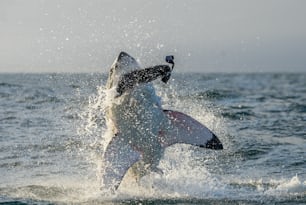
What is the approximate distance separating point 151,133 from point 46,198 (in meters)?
2.01

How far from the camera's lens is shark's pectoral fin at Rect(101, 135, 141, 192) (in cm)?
999

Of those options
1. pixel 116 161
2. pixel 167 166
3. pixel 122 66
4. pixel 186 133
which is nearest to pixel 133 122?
pixel 116 161

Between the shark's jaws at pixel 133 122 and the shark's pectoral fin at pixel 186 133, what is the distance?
0.06 ft

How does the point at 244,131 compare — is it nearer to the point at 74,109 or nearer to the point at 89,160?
the point at 89,160

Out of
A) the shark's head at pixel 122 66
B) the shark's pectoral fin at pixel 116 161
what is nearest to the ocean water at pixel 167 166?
the shark's pectoral fin at pixel 116 161

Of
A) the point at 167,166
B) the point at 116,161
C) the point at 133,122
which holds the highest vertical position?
the point at 133,122

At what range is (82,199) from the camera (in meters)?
10.3

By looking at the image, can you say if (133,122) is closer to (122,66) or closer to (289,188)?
(122,66)

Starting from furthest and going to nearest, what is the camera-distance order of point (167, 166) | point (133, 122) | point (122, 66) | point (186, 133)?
point (167, 166)
point (186, 133)
point (133, 122)
point (122, 66)

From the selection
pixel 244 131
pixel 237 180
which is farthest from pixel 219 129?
pixel 237 180

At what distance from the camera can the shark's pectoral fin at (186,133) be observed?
10969 mm

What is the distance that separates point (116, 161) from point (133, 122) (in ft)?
2.30

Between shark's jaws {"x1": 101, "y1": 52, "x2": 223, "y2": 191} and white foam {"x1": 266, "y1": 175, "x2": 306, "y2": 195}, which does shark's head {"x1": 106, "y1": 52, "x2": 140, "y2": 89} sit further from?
white foam {"x1": 266, "y1": 175, "x2": 306, "y2": 195}

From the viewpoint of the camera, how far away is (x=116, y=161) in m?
10.2
